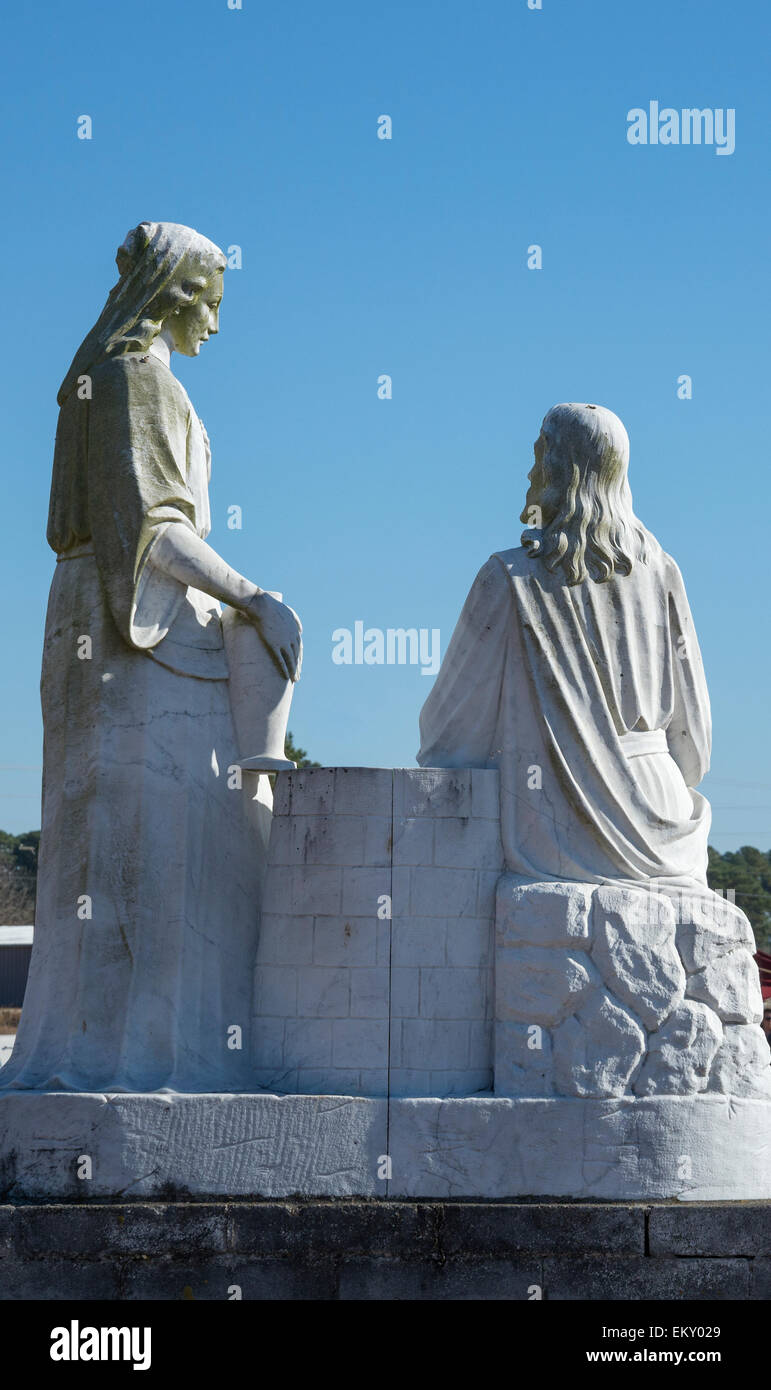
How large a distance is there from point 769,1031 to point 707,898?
2352cm

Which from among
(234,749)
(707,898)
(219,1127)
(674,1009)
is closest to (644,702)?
(707,898)

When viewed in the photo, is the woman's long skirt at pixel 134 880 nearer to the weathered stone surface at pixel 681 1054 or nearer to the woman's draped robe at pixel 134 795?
the woman's draped robe at pixel 134 795

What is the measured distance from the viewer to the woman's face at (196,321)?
820cm

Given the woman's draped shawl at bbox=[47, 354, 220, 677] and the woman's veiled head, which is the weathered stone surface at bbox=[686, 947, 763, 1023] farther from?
the woman's veiled head

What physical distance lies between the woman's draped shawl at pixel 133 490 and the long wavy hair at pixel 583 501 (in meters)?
1.71

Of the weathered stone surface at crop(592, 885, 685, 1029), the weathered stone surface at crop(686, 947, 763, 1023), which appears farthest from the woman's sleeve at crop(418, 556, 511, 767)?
the weathered stone surface at crop(686, 947, 763, 1023)

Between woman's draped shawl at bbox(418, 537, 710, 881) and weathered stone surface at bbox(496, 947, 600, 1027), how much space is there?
16.3 inches

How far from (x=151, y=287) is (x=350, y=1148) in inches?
166

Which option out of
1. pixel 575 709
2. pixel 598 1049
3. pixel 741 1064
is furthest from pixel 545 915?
pixel 741 1064

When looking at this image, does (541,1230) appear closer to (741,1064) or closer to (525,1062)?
(525,1062)

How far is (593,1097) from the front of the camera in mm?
7152

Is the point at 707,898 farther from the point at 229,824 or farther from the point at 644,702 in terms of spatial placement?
the point at 229,824

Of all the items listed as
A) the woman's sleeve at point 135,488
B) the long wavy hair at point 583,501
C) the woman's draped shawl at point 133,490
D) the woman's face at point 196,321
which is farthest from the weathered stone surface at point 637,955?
the woman's face at point 196,321
